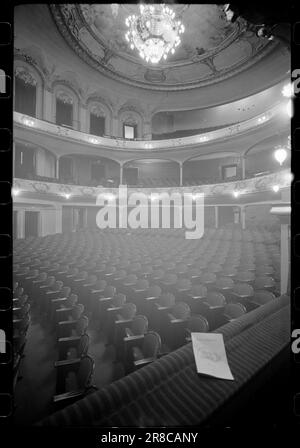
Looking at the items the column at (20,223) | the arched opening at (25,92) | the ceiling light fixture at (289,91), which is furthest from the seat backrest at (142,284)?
the arched opening at (25,92)

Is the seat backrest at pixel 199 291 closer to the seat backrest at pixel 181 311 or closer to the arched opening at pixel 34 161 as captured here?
the seat backrest at pixel 181 311

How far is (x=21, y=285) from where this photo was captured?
4.74 m

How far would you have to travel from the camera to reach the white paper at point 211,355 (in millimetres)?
1260

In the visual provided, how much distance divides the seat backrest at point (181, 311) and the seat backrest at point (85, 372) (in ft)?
4.46

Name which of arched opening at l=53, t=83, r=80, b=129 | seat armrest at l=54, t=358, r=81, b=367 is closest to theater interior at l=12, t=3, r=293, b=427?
seat armrest at l=54, t=358, r=81, b=367

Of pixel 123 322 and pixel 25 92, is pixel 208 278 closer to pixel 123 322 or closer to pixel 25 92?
pixel 123 322

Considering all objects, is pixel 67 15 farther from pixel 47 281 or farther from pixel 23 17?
pixel 47 281

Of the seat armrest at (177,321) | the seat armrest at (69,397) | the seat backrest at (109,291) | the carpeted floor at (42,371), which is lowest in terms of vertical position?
the carpeted floor at (42,371)

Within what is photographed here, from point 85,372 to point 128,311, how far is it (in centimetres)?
125

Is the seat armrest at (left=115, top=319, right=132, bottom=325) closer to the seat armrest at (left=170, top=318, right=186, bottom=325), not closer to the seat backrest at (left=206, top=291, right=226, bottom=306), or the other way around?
the seat armrest at (left=170, top=318, right=186, bottom=325)

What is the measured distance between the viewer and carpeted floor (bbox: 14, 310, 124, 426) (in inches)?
82.4

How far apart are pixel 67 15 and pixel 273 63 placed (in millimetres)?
10331

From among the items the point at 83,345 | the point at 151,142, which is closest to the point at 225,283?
the point at 83,345
